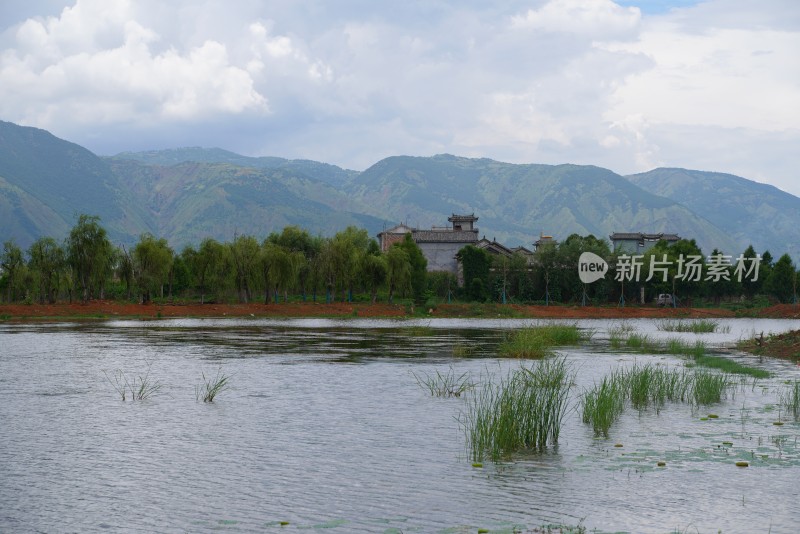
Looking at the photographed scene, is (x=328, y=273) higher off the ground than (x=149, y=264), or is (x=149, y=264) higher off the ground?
(x=149, y=264)

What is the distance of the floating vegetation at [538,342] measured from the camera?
3762cm

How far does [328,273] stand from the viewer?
93312 millimetres

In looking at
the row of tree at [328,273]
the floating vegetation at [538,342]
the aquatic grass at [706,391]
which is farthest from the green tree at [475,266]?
the aquatic grass at [706,391]

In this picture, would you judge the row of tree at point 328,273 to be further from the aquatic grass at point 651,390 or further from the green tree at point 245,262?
the aquatic grass at point 651,390

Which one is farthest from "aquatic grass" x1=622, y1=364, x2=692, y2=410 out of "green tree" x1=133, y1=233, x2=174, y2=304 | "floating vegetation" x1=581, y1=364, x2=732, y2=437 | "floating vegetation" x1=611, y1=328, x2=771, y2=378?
"green tree" x1=133, y1=233, x2=174, y2=304

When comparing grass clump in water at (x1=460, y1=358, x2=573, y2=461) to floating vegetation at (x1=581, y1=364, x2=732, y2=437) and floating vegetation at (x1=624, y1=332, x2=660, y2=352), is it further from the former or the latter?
floating vegetation at (x1=624, y1=332, x2=660, y2=352)

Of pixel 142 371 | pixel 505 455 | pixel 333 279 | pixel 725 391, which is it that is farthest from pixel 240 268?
pixel 505 455

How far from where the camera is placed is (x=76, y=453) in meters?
17.4

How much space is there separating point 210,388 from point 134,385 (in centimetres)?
297

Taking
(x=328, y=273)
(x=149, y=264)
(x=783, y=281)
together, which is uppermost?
(x=149, y=264)

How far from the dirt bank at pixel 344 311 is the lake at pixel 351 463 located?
172 feet

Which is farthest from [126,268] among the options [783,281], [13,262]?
[783,281]

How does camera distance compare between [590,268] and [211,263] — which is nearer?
[211,263]

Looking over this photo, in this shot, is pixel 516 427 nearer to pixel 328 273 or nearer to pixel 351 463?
pixel 351 463
